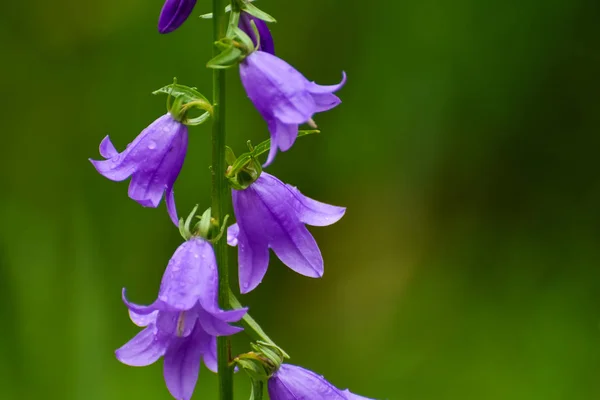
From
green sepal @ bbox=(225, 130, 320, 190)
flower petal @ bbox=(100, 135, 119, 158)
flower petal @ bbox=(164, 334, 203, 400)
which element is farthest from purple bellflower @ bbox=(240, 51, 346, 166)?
flower petal @ bbox=(164, 334, 203, 400)

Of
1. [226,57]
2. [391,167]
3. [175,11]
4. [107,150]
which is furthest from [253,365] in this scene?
[391,167]

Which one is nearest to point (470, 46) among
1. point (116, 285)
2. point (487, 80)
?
point (487, 80)

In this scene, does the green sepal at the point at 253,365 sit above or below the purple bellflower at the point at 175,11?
below

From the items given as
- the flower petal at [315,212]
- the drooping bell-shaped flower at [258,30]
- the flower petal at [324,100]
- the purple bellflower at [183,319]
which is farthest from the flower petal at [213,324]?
the drooping bell-shaped flower at [258,30]

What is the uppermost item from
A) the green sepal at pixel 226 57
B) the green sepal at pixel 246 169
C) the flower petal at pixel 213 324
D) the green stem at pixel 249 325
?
the green sepal at pixel 226 57

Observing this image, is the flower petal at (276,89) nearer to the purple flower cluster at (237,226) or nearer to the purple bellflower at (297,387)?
Result: the purple flower cluster at (237,226)

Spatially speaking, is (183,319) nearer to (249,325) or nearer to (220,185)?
(249,325)
